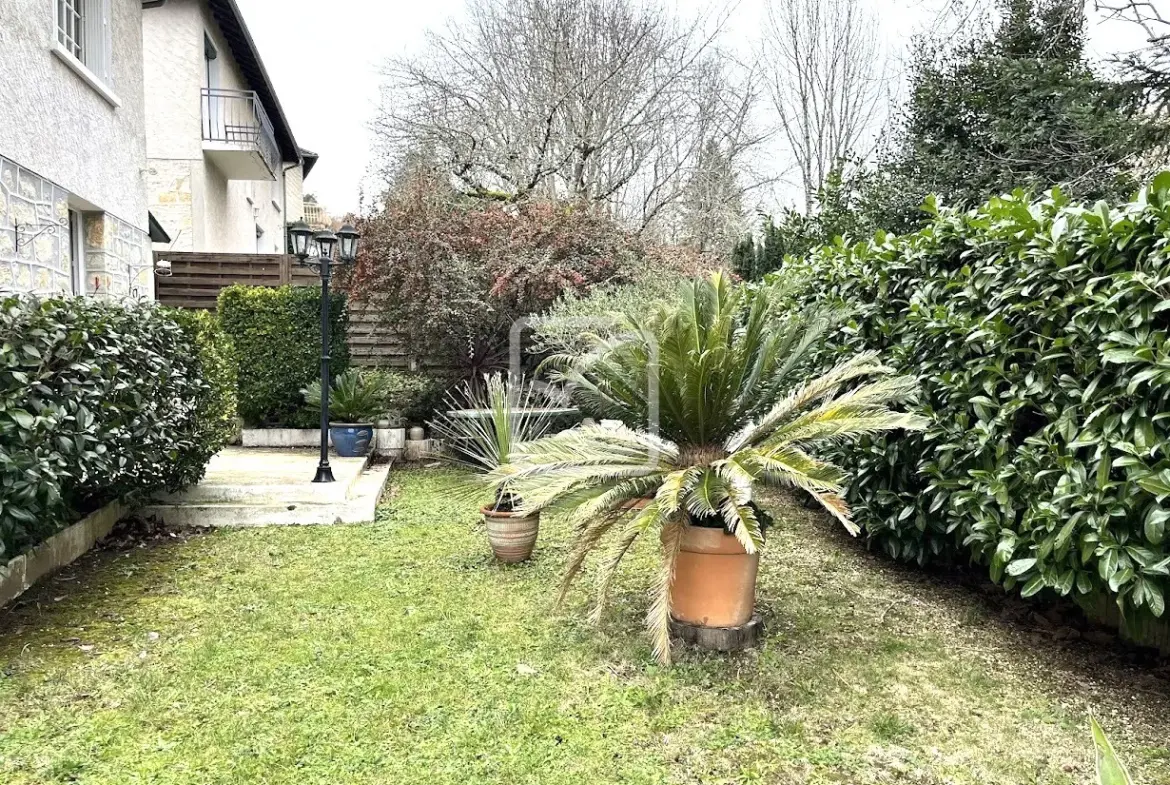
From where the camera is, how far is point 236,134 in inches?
528

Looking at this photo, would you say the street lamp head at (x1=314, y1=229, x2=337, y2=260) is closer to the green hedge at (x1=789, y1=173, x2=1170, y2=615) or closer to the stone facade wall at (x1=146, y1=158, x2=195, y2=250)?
the green hedge at (x1=789, y1=173, x2=1170, y2=615)

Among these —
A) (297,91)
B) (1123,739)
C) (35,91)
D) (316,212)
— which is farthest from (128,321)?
(316,212)

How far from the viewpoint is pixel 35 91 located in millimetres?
5691

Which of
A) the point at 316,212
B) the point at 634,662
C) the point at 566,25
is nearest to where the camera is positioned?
the point at 634,662

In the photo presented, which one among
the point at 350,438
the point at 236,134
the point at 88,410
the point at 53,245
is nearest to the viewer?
the point at 88,410

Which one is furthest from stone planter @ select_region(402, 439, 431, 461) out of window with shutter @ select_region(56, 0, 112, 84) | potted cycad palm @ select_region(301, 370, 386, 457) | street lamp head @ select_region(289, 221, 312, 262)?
window with shutter @ select_region(56, 0, 112, 84)

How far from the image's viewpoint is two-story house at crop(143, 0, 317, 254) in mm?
12266

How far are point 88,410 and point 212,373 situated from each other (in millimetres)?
2507

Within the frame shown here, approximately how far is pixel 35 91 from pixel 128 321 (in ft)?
8.33

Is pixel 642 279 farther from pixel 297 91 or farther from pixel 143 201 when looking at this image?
pixel 297 91

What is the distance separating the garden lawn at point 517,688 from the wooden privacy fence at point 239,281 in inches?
265

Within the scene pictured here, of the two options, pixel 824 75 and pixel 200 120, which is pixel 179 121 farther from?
pixel 824 75

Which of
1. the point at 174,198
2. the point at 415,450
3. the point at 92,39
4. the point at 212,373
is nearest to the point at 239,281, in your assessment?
the point at 174,198

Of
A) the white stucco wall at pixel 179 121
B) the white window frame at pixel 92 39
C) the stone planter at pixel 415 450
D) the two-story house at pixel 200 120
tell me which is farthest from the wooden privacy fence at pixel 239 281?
the white window frame at pixel 92 39
